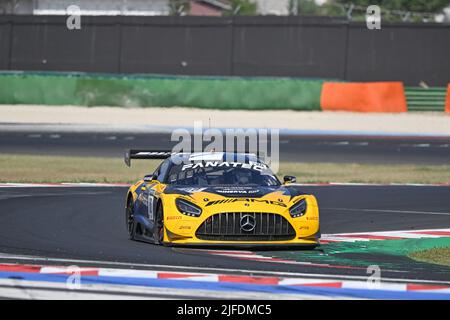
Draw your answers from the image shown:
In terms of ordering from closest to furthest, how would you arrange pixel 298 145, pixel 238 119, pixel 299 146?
pixel 299 146
pixel 298 145
pixel 238 119

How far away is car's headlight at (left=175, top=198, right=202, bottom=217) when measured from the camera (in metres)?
14.2

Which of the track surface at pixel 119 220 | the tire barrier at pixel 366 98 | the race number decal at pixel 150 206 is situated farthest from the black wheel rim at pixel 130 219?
the tire barrier at pixel 366 98

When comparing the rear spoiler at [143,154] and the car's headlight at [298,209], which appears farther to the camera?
the rear spoiler at [143,154]

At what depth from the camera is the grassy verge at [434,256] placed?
1391 centimetres

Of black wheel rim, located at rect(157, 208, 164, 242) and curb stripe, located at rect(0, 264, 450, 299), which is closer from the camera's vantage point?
curb stripe, located at rect(0, 264, 450, 299)

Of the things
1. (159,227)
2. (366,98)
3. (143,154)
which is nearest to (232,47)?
(366,98)

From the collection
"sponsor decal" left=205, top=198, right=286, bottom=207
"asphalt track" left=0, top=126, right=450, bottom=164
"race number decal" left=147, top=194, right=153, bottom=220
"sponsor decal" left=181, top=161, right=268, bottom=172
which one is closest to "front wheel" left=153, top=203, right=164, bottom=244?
"race number decal" left=147, top=194, right=153, bottom=220

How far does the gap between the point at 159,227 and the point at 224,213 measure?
92cm

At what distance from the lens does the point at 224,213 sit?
46.5ft

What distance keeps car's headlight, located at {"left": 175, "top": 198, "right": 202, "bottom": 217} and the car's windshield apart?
36.5 inches

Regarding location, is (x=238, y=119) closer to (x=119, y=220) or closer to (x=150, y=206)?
(x=119, y=220)

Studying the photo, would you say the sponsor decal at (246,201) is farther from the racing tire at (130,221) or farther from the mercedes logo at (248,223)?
the racing tire at (130,221)

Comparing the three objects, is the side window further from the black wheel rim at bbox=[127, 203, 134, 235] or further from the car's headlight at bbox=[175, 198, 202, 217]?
the car's headlight at bbox=[175, 198, 202, 217]

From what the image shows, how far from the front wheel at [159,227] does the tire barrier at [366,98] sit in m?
28.1
